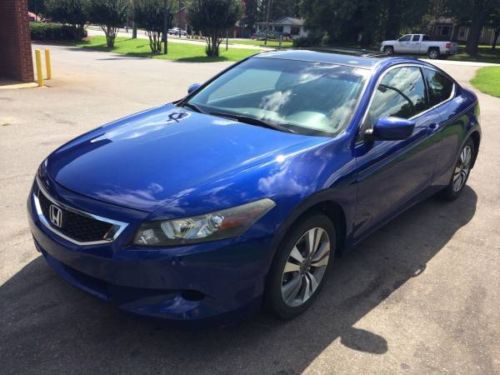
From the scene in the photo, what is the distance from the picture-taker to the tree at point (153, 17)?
1217 inches

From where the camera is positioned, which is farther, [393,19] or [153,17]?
[393,19]

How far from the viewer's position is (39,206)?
3.04 metres

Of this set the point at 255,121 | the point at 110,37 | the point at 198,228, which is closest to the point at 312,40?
the point at 110,37

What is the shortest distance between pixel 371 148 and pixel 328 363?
154 cm

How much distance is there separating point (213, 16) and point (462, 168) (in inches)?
1008

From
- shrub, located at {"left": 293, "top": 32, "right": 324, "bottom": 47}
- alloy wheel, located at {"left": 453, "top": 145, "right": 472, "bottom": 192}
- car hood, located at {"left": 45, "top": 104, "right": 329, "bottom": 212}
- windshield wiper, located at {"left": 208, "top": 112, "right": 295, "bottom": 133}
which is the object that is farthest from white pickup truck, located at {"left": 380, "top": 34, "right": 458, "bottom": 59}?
car hood, located at {"left": 45, "top": 104, "right": 329, "bottom": 212}

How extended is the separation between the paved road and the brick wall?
32.9ft

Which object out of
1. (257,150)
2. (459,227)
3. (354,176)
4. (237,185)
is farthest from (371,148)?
(459,227)

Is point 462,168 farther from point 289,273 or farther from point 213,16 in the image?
point 213,16

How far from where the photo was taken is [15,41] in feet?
44.5

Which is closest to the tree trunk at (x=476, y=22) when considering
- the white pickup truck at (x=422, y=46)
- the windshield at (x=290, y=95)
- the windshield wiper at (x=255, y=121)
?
the white pickup truck at (x=422, y=46)

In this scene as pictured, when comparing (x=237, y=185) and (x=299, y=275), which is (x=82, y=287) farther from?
(x=299, y=275)

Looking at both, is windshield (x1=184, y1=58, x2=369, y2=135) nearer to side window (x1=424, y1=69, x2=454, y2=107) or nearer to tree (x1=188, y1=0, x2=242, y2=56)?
side window (x1=424, y1=69, x2=454, y2=107)

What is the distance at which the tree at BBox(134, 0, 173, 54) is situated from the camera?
30922 millimetres
